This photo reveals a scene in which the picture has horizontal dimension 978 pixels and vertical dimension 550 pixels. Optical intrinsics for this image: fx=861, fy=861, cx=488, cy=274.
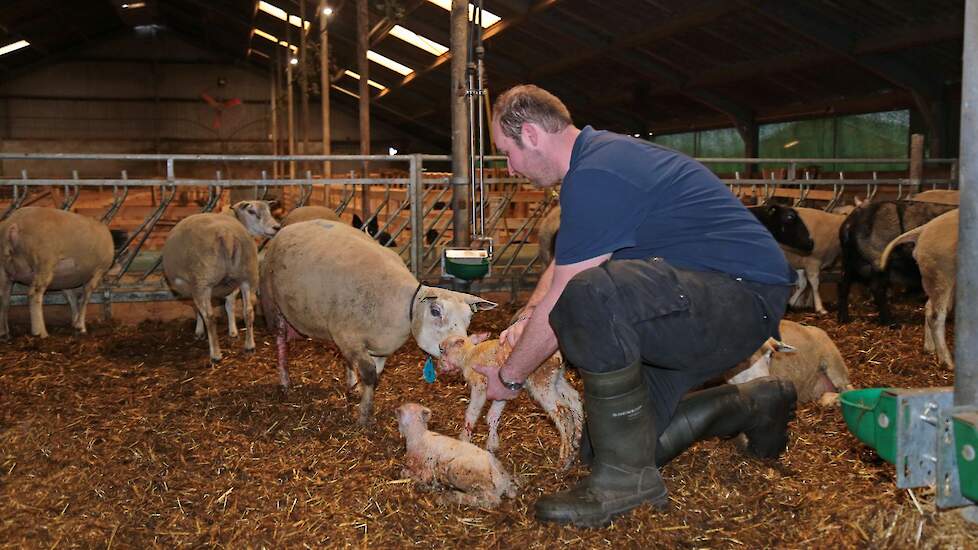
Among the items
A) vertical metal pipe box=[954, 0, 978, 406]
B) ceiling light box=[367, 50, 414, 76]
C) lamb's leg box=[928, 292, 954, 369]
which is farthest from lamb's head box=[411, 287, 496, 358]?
ceiling light box=[367, 50, 414, 76]

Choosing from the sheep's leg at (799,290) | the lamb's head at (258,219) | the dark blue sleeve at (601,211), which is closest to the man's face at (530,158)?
the dark blue sleeve at (601,211)

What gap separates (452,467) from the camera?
9.95ft

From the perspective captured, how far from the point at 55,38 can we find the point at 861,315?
2809 centimetres

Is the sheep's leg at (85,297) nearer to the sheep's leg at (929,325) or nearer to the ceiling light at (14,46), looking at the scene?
the sheep's leg at (929,325)

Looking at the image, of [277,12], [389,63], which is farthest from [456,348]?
[389,63]

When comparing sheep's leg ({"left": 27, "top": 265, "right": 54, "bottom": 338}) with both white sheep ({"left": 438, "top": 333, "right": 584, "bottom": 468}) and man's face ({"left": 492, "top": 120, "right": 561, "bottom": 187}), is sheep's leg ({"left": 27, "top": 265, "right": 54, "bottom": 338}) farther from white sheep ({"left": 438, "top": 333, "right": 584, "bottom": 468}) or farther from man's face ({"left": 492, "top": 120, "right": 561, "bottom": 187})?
man's face ({"left": 492, "top": 120, "right": 561, "bottom": 187})

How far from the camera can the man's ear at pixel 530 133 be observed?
9.73ft

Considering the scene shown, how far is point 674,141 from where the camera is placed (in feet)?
68.9

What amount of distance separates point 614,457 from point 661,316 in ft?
1.56

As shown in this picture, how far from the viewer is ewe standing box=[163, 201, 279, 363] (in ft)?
20.1

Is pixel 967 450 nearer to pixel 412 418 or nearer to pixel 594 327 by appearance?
pixel 594 327

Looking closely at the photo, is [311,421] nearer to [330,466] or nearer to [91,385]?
[330,466]

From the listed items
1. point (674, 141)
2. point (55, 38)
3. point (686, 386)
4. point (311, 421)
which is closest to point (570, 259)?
point (686, 386)

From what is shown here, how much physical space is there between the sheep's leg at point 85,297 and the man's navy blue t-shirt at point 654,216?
5.50 metres
